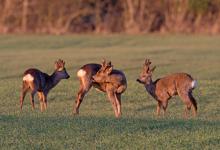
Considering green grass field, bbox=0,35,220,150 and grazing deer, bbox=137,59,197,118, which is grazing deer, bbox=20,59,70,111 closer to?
green grass field, bbox=0,35,220,150

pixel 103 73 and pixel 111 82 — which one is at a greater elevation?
pixel 103 73

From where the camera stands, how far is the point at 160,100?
649 inches

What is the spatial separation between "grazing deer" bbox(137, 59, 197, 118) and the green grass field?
0.40 meters

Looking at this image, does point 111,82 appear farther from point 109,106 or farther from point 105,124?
point 105,124

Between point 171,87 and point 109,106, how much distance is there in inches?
105

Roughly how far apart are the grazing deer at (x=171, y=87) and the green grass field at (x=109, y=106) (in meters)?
0.40

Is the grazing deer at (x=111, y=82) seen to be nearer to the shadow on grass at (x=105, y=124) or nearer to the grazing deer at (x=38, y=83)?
the grazing deer at (x=38, y=83)

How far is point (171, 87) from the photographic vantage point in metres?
16.4

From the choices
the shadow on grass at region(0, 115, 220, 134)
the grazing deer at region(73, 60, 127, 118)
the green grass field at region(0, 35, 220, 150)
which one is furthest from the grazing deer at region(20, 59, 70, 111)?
the shadow on grass at region(0, 115, 220, 134)

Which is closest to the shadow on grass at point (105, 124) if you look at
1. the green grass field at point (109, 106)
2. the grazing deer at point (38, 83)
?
the green grass field at point (109, 106)

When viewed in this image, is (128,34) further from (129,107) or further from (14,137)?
(14,137)

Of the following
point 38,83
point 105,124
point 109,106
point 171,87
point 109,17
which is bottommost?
point 105,124

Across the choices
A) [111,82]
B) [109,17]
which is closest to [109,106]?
[111,82]

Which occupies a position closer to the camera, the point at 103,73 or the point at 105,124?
the point at 105,124
